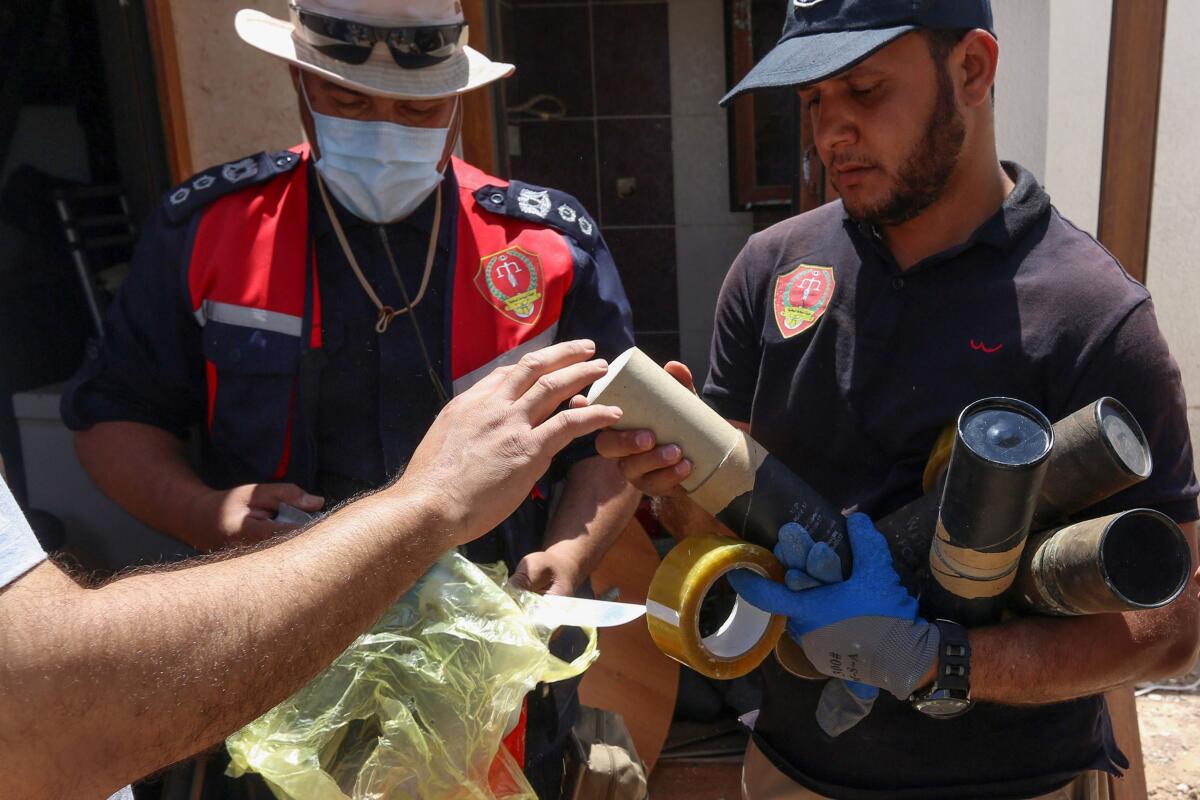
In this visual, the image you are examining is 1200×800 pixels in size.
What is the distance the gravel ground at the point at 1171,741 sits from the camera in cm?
326

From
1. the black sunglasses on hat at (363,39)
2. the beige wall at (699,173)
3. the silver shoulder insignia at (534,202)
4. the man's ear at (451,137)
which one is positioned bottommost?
the beige wall at (699,173)

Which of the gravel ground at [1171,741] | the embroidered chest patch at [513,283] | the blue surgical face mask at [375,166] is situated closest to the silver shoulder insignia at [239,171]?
the blue surgical face mask at [375,166]

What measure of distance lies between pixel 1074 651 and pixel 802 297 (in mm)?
714

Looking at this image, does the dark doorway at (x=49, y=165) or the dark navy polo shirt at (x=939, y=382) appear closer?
the dark navy polo shirt at (x=939, y=382)

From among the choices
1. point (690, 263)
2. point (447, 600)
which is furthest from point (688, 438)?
point (690, 263)

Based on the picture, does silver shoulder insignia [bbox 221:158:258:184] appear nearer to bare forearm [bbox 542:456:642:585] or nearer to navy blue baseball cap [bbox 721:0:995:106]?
bare forearm [bbox 542:456:642:585]

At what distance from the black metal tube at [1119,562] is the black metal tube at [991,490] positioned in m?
0.06

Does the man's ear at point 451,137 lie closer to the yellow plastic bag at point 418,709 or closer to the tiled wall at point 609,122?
the yellow plastic bag at point 418,709

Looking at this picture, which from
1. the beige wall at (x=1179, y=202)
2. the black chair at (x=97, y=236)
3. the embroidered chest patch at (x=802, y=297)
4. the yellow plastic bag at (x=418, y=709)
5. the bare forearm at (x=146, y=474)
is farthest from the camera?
the black chair at (x=97, y=236)

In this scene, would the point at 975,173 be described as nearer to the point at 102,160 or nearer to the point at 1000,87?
the point at 1000,87

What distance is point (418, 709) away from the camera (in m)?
1.48

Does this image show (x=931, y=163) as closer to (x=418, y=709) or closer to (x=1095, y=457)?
(x=1095, y=457)

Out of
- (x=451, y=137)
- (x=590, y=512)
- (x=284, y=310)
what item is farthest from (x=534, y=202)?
(x=590, y=512)

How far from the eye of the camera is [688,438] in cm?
149
